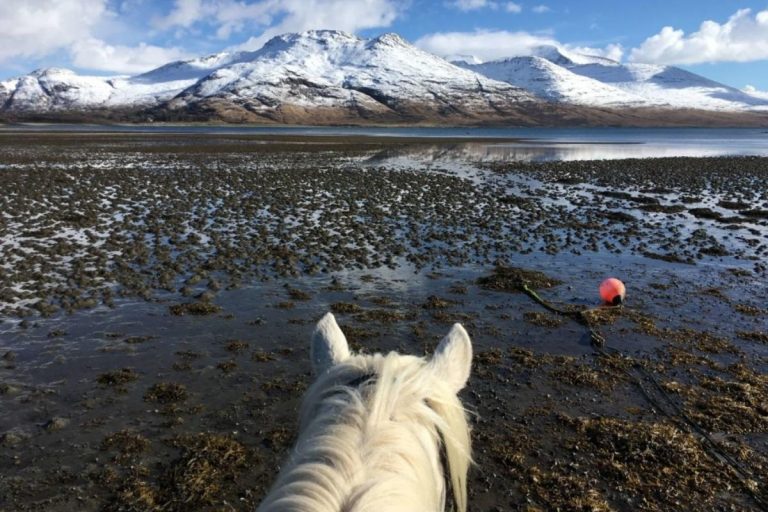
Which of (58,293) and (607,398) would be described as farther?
(58,293)

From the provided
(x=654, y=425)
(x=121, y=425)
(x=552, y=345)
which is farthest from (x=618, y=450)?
(x=121, y=425)

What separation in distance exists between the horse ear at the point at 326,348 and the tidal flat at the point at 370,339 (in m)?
3.62

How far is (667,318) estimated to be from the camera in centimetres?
1045

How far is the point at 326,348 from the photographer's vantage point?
105 inches

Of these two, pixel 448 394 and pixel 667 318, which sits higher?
pixel 448 394

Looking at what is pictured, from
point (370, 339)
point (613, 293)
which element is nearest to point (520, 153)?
point (613, 293)

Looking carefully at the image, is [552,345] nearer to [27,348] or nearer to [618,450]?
[618,450]

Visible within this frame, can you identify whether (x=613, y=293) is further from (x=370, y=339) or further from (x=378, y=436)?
(x=378, y=436)

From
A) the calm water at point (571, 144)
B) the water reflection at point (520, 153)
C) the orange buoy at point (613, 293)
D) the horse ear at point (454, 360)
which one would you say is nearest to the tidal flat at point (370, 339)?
the orange buoy at point (613, 293)

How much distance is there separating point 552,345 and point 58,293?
34.1 feet

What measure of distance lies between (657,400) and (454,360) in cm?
636

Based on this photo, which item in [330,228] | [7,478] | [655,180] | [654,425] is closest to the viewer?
[7,478]

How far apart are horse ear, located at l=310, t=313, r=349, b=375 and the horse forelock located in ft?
0.68

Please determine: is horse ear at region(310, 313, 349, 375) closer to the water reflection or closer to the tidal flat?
the tidal flat
